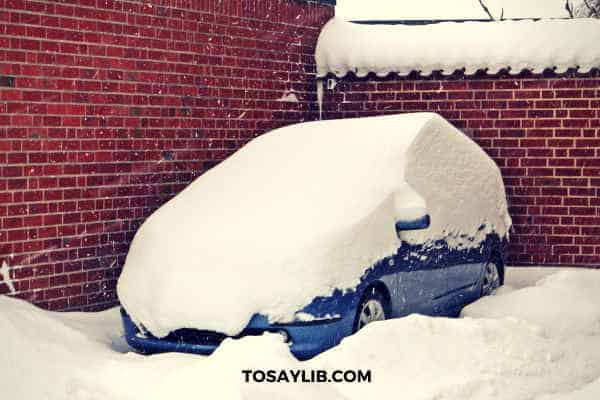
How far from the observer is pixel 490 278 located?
863 cm

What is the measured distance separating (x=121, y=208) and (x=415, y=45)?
409 cm

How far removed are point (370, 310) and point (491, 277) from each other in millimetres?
2346

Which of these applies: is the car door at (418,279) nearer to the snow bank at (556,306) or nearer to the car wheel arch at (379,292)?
the car wheel arch at (379,292)

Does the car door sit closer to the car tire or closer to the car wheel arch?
the car wheel arch

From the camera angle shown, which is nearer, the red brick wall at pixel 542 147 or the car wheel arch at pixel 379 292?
the car wheel arch at pixel 379 292

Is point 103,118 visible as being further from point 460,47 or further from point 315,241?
point 460,47

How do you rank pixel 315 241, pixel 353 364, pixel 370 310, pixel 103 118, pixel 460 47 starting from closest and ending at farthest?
pixel 353 364
pixel 315 241
pixel 370 310
pixel 103 118
pixel 460 47

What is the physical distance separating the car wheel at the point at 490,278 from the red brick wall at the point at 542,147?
6.64 ft

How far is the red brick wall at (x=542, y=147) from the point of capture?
10500 mm

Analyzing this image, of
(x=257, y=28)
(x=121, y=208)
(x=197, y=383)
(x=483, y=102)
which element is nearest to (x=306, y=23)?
(x=257, y=28)

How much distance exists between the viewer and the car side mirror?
22.6ft

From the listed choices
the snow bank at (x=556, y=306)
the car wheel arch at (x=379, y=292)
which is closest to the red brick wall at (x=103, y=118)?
the car wheel arch at (x=379, y=292)

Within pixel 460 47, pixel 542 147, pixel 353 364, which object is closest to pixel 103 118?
pixel 353 364

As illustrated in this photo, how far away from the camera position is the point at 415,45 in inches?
434
